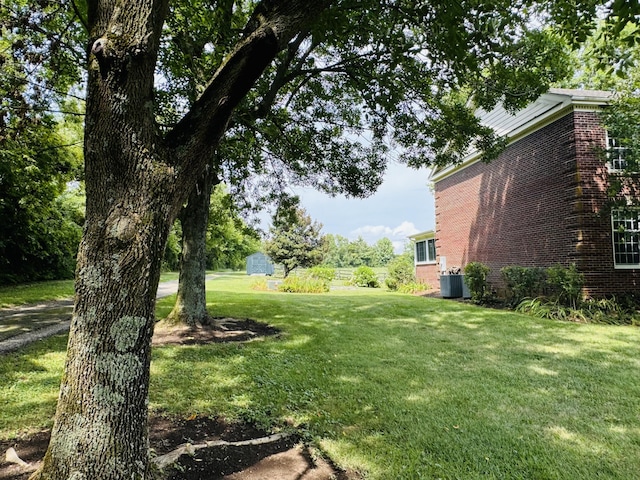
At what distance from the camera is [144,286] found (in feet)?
6.80

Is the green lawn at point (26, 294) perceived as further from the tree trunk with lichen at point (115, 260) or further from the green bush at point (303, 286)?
the tree trunk with lichen at point (115, 260)

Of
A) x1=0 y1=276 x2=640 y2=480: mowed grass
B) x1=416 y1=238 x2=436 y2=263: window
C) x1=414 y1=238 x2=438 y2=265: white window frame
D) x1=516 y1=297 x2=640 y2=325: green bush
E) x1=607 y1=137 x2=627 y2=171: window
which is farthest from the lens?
x1=416 y1=238 x2=436 y2=263: window

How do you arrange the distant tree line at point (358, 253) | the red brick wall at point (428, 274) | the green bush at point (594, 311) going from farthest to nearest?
the distant tree line at point (358, 253), the red brick wall at point (428, 274), the green bush at point (594, 311)

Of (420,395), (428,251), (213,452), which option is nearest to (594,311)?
(420,395)

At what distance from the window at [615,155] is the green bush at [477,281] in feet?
15.2

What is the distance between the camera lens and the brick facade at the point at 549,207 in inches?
401

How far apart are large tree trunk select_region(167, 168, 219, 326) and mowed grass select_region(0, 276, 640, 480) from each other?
1407mm

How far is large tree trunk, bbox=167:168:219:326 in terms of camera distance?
7266mm

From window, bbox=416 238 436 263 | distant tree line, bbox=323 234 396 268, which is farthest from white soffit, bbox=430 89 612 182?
distant tree line, bbox=323 234 396 268

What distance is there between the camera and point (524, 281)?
36.0 ft

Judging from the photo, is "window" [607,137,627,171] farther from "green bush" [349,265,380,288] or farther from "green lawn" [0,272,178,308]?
"green lawn" [0,272,178,308]

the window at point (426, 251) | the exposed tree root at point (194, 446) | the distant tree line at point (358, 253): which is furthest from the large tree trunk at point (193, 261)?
the distant tree line at point (358, 253)

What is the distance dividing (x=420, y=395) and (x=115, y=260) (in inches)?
141

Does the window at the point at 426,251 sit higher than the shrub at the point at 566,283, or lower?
higher
